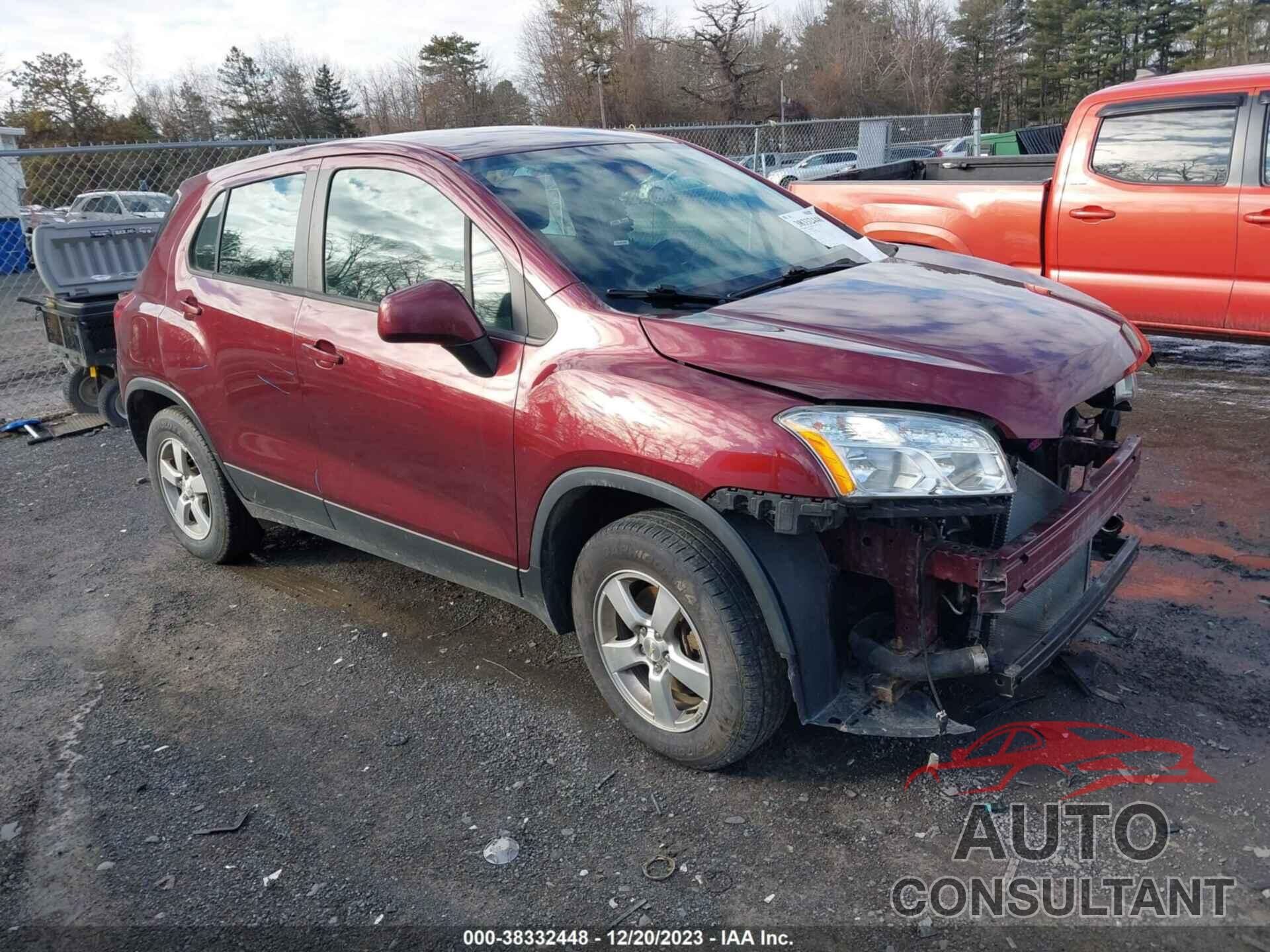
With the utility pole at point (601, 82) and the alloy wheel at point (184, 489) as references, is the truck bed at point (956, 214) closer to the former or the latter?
the alloy wheel at point (184, 489)

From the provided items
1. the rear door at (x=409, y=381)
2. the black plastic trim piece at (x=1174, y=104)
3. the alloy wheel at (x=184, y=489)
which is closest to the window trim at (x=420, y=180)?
the rear door at (x=409, y=381)

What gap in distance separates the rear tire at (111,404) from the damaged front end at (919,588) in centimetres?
632

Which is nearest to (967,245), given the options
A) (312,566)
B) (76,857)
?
(312,566)

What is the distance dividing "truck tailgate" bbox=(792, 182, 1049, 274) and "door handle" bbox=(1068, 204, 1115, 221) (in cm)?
22

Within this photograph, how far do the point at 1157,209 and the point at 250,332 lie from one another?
18.1 feet

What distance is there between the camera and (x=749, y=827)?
112 inches

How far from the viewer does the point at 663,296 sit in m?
3.15

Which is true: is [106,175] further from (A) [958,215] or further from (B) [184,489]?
(A) [958,215]

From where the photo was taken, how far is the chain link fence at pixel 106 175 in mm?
9461

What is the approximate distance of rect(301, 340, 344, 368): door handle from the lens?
367cm

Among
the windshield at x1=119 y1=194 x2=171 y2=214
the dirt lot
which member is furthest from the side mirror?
the windshield at x1=119 y1=194 x2=171 y2=214

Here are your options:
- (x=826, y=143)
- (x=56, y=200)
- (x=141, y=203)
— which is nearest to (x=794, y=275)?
(x=56, y=200)

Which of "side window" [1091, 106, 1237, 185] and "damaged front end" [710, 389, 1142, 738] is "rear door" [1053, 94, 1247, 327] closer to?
"side window" [1091, 106, 1237, 185]

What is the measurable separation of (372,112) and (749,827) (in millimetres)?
54592
